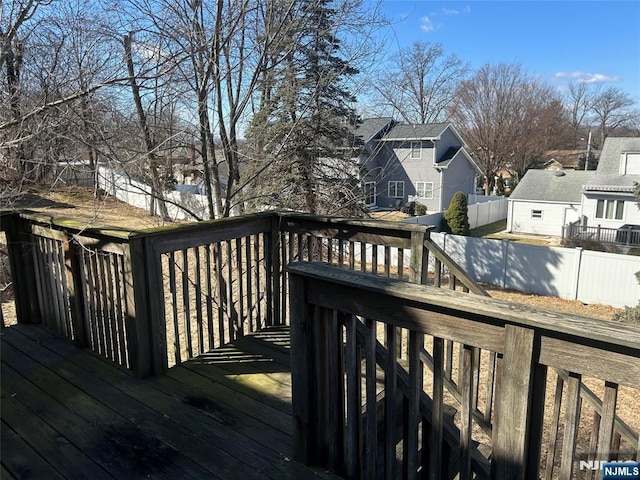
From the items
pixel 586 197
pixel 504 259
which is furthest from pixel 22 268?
pixel 586 197

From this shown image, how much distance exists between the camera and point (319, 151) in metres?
7.05

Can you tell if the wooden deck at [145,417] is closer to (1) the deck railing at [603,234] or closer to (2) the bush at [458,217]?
(2) the bush at [458,217]

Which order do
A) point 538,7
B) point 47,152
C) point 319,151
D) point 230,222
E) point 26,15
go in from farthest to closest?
point 538,7 → point 319,151 → point 47,152 → point 26,15 → point 230,222

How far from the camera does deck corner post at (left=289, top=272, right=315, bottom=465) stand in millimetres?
1793

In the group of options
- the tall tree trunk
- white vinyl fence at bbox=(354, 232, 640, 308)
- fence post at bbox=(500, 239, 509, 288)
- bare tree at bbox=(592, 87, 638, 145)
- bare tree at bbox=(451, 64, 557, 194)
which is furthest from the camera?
bare tree at bbox=(592, 87, 638, 145)

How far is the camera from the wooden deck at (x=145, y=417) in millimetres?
1984

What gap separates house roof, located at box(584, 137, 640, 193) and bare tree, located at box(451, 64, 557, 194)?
855 cm

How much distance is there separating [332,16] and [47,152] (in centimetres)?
316

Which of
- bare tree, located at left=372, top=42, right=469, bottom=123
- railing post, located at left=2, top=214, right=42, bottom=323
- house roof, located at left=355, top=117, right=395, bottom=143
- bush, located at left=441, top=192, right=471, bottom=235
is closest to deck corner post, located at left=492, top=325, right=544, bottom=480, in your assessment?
railing post, located at left=2, top=214, right=42, bottom=323

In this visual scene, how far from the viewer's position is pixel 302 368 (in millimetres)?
1842

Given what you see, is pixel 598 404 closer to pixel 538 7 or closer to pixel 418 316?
pixel 418 316

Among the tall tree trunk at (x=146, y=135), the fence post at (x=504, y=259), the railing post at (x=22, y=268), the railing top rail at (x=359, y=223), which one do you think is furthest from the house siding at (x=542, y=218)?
the railing post at (x=22, y=268)

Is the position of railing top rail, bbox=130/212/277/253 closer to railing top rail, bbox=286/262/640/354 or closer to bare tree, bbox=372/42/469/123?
railing top rail, bbox=286/262/640/354

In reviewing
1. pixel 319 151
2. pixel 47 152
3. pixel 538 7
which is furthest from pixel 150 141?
pixel 538 7
